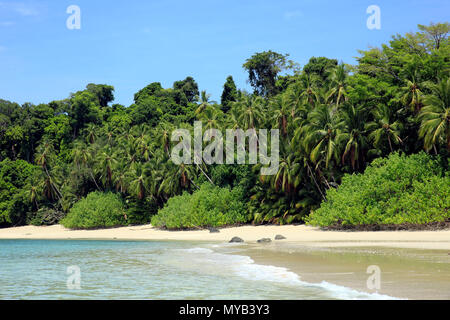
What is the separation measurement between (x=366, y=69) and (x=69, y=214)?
4173 cm

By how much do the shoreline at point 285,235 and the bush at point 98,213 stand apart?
105 centimetres

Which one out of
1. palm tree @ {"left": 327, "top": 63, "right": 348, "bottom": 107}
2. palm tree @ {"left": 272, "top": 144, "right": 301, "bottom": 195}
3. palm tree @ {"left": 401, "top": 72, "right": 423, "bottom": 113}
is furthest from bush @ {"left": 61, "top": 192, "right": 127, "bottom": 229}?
palm tree @ {"left": 401, "top": 72, "right": 423, "bottom": 113}

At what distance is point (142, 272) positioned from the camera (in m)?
16.8

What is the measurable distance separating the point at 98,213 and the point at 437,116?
41.5m

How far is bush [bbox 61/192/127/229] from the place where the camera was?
2287 inches

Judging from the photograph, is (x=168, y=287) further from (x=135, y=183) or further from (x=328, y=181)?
(x=135, y=183)

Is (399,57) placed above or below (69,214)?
above

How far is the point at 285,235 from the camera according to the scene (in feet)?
113

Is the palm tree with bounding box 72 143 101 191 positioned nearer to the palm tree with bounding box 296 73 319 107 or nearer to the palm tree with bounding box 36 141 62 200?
the palm tree with bounding box 36 141 62 200

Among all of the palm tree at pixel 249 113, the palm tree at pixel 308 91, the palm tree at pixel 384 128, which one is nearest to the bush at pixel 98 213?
the palm tree at pixel 249 113

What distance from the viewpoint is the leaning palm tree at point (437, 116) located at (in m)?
28.7

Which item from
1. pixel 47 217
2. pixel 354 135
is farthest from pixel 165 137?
pixel 47 217

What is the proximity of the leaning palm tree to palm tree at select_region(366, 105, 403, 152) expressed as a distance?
394 centimetres
